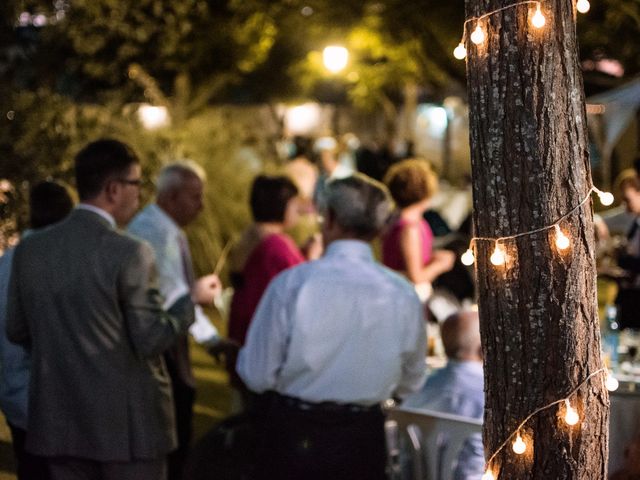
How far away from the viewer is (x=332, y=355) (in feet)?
14.0

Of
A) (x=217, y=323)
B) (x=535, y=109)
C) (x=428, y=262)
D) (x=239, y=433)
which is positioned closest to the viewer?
(x=535, y=109)

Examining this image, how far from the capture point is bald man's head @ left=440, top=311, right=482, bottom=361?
5.32 m

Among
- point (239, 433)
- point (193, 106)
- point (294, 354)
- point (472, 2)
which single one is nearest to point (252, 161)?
point (193, 106)

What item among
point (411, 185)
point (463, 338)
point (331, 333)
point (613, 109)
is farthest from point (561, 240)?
point (613, 109)

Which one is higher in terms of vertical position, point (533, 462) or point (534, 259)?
point (534, 259)

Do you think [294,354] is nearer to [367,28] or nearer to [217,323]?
[217,323]

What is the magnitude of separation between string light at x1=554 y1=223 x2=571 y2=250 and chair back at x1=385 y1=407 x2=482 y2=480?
237 centimetres

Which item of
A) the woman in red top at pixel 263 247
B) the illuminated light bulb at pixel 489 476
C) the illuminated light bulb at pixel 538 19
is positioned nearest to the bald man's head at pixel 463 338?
the woman in red top at pixel 263 247

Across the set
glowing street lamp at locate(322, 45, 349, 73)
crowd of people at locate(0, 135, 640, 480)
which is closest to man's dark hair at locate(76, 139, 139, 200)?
crowd of people at locate(0, 135, 640, 480)

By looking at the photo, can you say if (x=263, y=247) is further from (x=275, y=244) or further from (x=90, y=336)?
(x=90, y=336)

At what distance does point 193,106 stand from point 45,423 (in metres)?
16.9

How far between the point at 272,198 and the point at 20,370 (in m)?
1.69

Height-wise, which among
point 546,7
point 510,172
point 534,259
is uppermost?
point 546,7

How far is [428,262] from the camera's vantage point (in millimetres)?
7590
